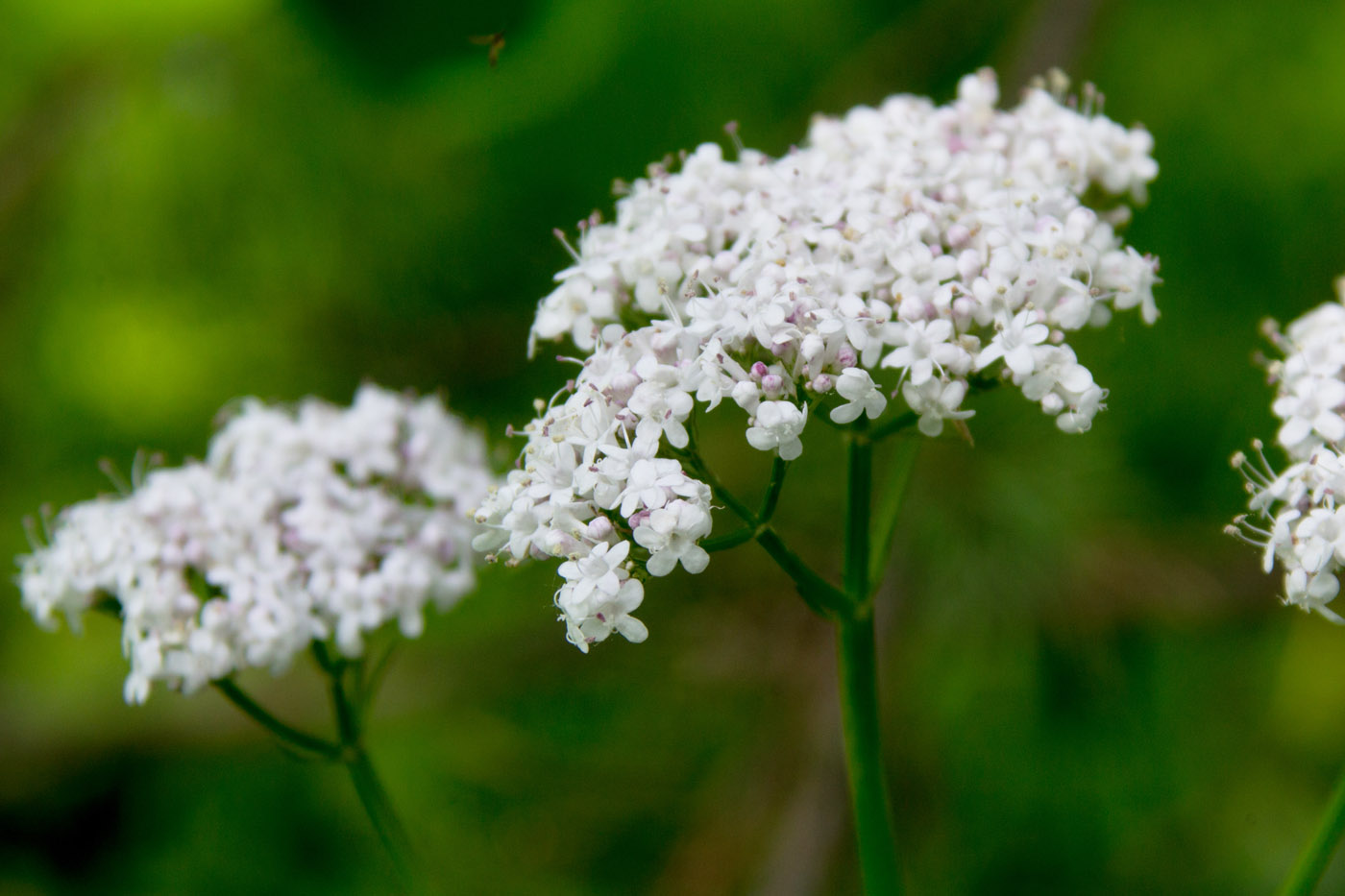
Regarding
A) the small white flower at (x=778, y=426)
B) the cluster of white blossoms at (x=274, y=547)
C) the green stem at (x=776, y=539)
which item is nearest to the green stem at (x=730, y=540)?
the green stem at (x=776, y=539)

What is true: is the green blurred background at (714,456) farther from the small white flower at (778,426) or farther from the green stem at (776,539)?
the small white flower at (778,426)

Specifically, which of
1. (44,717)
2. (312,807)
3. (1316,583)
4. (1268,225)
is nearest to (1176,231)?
(1268,225)

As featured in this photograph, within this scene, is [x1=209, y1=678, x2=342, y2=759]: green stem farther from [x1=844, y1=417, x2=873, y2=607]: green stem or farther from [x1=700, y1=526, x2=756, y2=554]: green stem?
[x1=844, y1=417, x2=873, y2=607]: green stem

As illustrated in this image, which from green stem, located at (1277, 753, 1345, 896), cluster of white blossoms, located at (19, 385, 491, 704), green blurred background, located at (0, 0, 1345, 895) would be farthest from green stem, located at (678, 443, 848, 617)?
green blurred background, located at (0, 0, 1345, 895)

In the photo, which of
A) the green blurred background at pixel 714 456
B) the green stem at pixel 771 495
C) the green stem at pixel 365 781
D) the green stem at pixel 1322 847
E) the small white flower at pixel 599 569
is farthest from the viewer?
the green blurred background at pixel 714 456

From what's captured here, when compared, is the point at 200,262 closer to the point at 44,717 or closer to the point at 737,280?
the point at 44,717

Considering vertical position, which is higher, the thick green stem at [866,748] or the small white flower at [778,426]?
the small white flower at [778,426]

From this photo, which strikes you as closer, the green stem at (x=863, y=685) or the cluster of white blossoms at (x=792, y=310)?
the cluster of white blossoms at (x=792, y=310)
